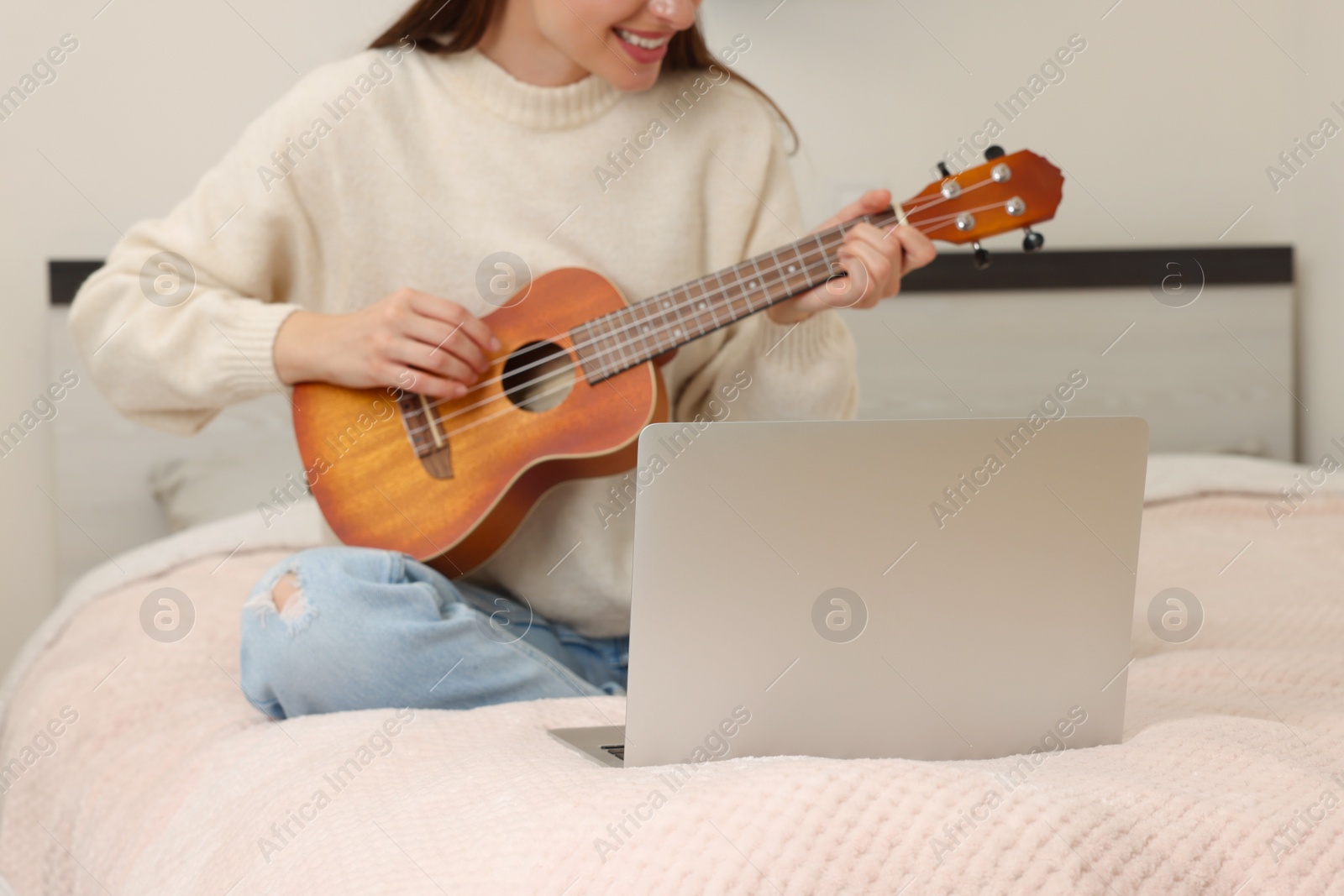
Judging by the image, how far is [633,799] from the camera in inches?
20.4

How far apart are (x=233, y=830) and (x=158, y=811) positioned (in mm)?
165

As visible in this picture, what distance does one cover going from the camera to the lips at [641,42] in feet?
3.54

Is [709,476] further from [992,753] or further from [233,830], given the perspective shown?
[233,830]

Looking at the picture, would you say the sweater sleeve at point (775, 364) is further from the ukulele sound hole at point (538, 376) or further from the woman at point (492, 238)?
the ukulele sound hole at point (538, 376)

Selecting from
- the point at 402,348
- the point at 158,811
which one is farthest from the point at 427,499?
the point at 158,811

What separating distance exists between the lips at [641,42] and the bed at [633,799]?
0.63 metres

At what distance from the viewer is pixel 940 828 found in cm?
50

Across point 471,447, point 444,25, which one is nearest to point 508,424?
point 471,447

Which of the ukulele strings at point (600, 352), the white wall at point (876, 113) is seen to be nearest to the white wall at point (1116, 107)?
the white wall at point (876, 113)

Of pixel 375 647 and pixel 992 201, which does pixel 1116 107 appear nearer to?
pixel 992 201

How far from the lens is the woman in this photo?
104 centimetres

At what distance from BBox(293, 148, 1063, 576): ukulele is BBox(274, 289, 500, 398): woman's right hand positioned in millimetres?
27

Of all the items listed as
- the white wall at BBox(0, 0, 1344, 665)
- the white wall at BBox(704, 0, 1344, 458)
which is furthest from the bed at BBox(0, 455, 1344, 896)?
the white wall at BBox(704, 0, 1344, 458)

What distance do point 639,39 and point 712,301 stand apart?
282mm
